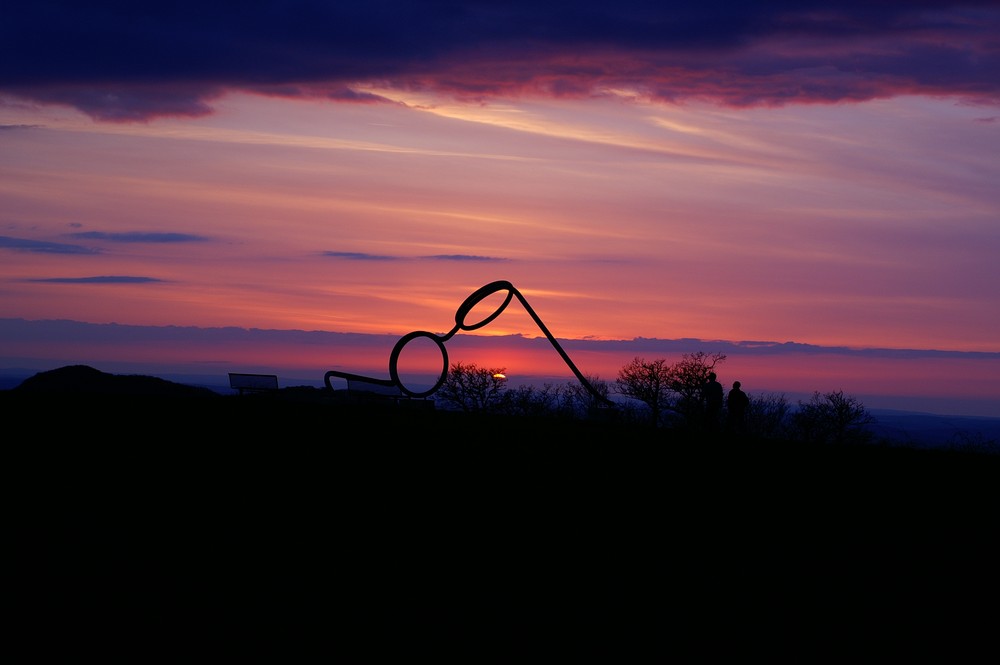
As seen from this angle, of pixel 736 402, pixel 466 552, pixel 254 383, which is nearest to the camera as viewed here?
pixel 466 552

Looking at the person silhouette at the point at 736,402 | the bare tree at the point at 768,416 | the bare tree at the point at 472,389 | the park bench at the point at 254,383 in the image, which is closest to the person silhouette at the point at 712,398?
the person silhouette at the point at 736,402

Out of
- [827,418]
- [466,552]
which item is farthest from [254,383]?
[827,418]

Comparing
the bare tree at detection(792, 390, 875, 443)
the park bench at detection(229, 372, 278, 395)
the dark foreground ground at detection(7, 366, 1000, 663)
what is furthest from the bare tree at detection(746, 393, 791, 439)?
the dark foreground ground at detection(7, 366, 1000, 663)

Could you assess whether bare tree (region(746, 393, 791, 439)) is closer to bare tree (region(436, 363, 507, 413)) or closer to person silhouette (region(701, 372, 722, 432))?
bare tree (region(436, 363, 507, 413))

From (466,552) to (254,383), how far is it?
19241 mm

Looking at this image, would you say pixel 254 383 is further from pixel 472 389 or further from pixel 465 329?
pixel 472 389

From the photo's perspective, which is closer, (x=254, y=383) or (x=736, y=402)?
(x=736, y=402)

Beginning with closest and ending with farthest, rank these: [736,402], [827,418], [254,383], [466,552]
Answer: [466,552] → [736,402] → [254,383] → [827,418]

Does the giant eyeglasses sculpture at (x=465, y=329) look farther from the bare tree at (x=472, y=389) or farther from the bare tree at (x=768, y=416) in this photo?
the bare tree at (x=472, y=389)

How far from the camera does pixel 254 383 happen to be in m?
28.0

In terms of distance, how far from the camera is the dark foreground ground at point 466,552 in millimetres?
7523

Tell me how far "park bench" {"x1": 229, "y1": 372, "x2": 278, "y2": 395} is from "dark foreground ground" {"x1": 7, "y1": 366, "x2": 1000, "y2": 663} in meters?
11.9

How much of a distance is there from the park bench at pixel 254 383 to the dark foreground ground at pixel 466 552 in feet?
38.9

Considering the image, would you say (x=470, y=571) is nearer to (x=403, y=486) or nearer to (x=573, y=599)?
(x=573, y=599)
